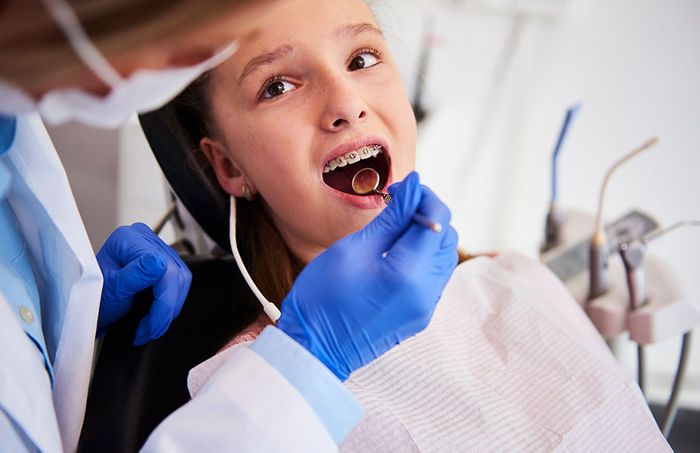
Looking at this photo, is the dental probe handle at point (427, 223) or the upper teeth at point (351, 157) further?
the upper teeth at point (351, 157)

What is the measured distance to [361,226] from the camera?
1034mm

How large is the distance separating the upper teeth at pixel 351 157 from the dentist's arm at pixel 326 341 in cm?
21

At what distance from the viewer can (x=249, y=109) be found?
106cm

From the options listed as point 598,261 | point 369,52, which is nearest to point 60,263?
point 369,52

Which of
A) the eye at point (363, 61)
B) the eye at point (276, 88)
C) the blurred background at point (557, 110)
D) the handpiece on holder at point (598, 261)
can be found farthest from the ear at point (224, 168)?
the blurred background at point (557, 110)

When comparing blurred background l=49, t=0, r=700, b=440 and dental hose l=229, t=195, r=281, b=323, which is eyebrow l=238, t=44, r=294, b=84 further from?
blurred background l=49, t=0, r=700, b=440

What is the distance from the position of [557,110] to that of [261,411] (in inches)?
84.5

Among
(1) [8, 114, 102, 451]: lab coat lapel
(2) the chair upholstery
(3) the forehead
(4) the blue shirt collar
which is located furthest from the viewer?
(3) the forehead

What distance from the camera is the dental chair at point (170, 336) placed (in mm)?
916

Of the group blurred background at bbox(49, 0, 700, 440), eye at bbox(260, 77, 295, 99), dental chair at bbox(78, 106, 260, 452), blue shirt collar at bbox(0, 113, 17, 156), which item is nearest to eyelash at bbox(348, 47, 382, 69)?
eye at bbox(260, 77, 295, 99)

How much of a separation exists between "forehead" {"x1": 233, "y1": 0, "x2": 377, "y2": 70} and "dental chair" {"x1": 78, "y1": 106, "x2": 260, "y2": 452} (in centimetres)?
23

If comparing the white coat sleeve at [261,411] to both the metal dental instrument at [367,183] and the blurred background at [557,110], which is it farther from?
the blurred background at [557,110]

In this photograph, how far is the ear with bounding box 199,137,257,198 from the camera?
3.77 ft

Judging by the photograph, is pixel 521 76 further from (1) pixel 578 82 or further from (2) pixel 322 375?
(2) pixel 322 375
